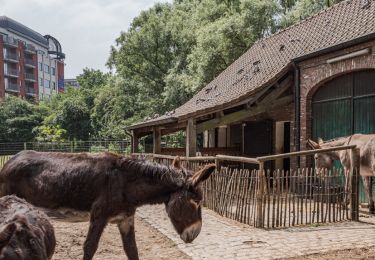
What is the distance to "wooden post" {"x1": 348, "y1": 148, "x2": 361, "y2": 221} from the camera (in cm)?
895

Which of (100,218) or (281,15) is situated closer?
(100,218)

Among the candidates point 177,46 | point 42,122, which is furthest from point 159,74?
point 42,122

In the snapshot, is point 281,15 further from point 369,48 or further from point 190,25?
point 369,48

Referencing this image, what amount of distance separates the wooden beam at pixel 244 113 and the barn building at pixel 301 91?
1.2 inches

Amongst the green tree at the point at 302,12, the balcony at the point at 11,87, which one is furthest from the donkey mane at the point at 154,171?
the balcony at the point at 11,87

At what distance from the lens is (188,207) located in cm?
494

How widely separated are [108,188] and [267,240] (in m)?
3.24

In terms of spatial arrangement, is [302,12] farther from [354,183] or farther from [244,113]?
[354,183]

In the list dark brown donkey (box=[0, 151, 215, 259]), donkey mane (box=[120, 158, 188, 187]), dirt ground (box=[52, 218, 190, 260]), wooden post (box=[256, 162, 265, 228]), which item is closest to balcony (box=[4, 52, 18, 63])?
dirt ground (box=[52, 218, 190, 260])

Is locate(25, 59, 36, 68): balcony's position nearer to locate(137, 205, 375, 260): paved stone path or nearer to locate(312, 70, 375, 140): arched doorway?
locate(312, 70, 375, 140): arched doorway

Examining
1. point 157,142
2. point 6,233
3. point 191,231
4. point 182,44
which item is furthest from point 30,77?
point 6,233

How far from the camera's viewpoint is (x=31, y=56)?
77.5 metres

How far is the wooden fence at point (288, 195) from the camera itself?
8367 mm

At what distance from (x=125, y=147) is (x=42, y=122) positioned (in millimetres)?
18409
